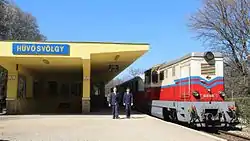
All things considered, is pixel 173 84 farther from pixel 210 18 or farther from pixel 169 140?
pixel 210 18

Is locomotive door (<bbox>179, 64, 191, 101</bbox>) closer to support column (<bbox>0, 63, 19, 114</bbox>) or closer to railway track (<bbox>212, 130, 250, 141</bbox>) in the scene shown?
railway track (<bbox>212, 130, 250, 141</bbox>)

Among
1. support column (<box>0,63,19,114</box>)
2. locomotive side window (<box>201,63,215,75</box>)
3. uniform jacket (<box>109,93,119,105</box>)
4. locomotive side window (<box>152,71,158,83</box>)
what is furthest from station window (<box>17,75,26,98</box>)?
locomotive side window (<box>201,63,215,75</box>)

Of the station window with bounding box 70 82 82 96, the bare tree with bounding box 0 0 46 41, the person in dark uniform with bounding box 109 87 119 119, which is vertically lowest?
the person in dark uniform with bounding box 109 87 119 119

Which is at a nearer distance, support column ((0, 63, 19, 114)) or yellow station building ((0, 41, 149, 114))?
yellow station building ((0, 41, 149, 114))

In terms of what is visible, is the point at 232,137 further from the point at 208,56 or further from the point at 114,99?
the point at 114,99

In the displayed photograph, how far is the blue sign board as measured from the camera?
808 inches

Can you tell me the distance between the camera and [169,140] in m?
11.4

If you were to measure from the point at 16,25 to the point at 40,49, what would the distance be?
2260cm

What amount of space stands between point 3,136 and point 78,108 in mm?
21137

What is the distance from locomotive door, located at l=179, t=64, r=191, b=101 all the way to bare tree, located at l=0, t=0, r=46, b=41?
24.3m

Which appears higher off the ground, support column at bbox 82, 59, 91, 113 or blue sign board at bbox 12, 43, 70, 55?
blue sign board at bbox 12, 43, 70, 55

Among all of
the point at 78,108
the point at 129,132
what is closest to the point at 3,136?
the point at 129,132

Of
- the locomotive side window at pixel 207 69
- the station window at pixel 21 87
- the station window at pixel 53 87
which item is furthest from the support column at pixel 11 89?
the locomotive side window at pixel 207 69

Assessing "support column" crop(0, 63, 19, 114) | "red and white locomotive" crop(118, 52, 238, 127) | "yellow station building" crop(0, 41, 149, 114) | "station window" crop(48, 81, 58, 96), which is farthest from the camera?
"station window" crop(48, 81, 58, 96)
